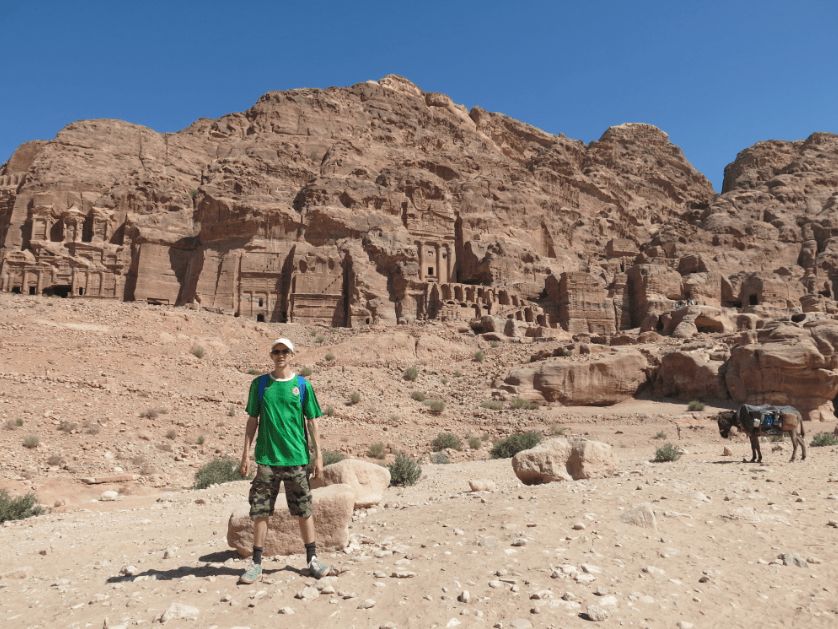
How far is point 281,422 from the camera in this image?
15.2 ft

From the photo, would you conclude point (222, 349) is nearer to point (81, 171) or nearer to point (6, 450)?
point (6, 450)

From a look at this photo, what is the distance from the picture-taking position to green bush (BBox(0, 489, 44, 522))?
28.3ft

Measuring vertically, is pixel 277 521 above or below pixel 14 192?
below

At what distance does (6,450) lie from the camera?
13273 millimetres

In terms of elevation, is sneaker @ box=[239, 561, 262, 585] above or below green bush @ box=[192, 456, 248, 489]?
above

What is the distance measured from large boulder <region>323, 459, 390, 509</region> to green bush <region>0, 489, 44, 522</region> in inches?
213

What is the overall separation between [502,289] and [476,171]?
20.6 metres

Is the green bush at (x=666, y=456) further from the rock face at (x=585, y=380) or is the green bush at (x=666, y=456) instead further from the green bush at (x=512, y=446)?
the rock face at (x=585, y=380)

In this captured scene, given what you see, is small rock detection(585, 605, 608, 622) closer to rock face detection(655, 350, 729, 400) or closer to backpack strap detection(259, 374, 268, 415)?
backpack strap detection(259, 374, 268, 415)

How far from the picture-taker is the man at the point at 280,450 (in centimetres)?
453

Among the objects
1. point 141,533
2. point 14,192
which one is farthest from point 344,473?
point 14,192

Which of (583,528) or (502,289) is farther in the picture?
(502,289)

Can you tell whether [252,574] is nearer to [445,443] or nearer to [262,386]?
[262,386]

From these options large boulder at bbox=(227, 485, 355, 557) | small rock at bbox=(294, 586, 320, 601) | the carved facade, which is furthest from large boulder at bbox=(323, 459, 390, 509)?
the carved facade
